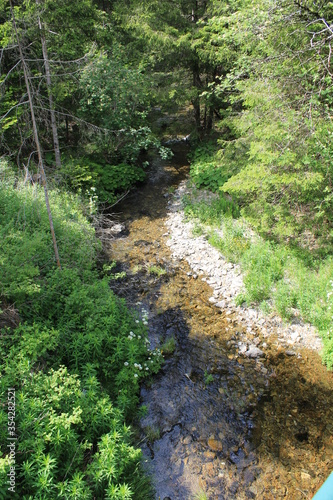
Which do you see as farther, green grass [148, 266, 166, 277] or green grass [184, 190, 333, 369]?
green grass [148, 266, 166, 277]

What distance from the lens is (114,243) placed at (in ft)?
30.5

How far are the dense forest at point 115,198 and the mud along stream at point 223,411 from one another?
18.4 inches

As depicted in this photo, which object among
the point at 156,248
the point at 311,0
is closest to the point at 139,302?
the point at 156,248

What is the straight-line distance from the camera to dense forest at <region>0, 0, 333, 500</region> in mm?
3518

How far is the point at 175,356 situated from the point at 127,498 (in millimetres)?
2886

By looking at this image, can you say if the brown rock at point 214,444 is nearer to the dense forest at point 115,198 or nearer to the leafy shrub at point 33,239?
the dense forest at point 115,198

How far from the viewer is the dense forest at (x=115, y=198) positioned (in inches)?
138

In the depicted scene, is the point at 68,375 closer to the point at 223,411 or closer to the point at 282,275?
the point at 223,411

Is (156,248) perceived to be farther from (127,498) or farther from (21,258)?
(127,498)

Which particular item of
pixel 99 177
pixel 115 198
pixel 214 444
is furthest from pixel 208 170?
pixel 214 444

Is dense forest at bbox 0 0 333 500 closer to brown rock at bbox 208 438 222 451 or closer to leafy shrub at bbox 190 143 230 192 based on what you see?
leafy shrub at bbox 190 143 230 192

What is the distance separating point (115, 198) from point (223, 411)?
27.5 ft

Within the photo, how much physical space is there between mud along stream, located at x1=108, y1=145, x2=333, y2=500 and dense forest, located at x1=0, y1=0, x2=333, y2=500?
469 millimetres

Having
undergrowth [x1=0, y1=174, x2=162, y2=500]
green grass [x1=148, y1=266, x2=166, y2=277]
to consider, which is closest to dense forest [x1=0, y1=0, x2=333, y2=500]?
undergrowth [x1=0, y1=174, x2=162, y2=500]
